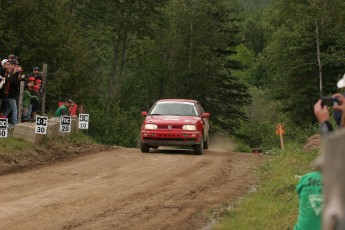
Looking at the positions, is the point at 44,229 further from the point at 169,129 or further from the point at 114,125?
the point at 114,125

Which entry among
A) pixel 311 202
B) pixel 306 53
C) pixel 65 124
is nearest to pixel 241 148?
pixel 306 53

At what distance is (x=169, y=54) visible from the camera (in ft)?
206

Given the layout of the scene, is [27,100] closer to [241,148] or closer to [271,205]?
[271,205]

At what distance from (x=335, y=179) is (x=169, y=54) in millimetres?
61223

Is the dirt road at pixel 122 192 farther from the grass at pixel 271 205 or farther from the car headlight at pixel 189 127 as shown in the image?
the car headlight at pixel 189 127

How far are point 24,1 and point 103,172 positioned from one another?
2578 centimetres

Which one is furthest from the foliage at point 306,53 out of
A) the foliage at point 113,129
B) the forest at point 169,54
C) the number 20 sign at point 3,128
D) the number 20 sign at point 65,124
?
the number 20 sign at point 3,128

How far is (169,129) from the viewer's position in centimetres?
2044

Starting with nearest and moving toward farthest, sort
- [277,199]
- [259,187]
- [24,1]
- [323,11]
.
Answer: [277,199]
[259,187]
[24,1]
[323,11]

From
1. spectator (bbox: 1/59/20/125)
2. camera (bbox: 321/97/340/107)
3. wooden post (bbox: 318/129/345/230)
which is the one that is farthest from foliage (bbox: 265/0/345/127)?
wooden post (bbox: 318/129/345/230)

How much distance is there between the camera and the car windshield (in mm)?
21641

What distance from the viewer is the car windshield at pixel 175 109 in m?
21.6

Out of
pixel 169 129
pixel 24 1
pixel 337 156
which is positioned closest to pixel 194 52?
pixel 24 1

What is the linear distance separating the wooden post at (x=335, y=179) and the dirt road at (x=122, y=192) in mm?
7195
